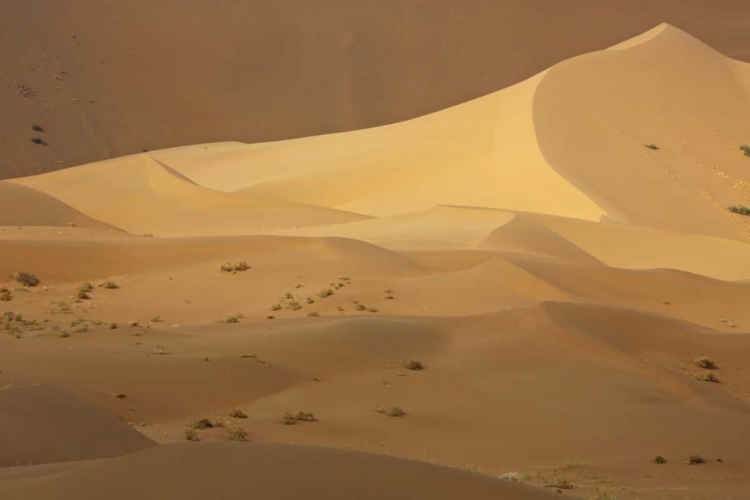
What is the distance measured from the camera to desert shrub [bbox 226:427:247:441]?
29.1ft

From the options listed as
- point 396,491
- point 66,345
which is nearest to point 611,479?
point 396,491

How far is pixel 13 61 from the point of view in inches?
1861

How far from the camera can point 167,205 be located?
2945 cm

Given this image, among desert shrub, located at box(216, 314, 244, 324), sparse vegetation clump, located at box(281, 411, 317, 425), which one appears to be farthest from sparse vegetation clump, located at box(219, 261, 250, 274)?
sparse vegetation clump, located at box(281, 411, 317, 425)

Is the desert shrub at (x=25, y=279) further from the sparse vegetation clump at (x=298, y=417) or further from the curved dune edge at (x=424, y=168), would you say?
the curved dune edge at (x=424, y=168)

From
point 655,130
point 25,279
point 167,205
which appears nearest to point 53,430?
point 25,279

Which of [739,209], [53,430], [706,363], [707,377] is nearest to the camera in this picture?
[53,430]

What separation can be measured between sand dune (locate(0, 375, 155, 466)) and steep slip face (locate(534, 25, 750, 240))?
2240 cm

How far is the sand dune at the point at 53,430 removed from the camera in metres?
6.29

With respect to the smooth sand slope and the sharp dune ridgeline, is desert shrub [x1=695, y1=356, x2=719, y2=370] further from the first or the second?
the smooth sand slope

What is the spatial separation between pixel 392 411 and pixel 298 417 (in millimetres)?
1109

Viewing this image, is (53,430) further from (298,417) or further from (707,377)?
(707,377)

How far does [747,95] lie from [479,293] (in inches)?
971

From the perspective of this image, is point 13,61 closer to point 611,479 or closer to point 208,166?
Result: point 208,166
